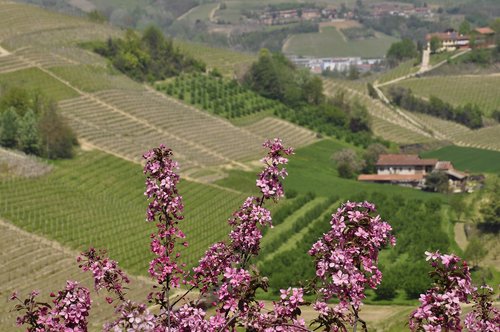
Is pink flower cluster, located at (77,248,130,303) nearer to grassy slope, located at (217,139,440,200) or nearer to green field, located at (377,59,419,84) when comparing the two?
grassy slope, located at (217,139,440,200)

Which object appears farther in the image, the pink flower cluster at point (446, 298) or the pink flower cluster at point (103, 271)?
the pink flower cluster at point (103, 271)

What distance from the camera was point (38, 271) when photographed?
5822cm

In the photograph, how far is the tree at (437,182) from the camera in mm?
98750

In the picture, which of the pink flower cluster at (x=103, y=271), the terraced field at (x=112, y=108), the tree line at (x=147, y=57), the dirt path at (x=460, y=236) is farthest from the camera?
the tree line at (x=147, y=57)

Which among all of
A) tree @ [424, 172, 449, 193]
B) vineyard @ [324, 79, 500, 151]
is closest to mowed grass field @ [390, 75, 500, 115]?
vineyard @ [324, 79, 500, 151]

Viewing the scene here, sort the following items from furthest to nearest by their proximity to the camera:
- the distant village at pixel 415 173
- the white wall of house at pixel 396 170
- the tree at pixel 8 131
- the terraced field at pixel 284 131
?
the terraced field at pixel 284 131 < the white wall of house at pixel 396 170 < the distant village at pixel 415 173 < the tree at pixel 8 131

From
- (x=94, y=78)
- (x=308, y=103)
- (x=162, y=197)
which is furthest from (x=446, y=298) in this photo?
(x=308, y=103)

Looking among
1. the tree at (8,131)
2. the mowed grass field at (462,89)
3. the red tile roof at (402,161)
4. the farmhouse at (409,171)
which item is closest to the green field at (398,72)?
the mowed grass field at (462,89)

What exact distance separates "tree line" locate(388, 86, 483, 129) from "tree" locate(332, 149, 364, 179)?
51.6 metres

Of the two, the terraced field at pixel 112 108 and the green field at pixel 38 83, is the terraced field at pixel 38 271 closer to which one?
the terraced field at pixel 112 108

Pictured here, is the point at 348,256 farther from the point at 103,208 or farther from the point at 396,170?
the point at 396,170

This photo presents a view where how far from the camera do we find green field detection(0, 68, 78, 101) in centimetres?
11281

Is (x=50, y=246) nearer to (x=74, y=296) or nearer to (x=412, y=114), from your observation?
(x=74, y=296)

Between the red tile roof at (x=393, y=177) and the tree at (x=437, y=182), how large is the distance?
3.68 meters
